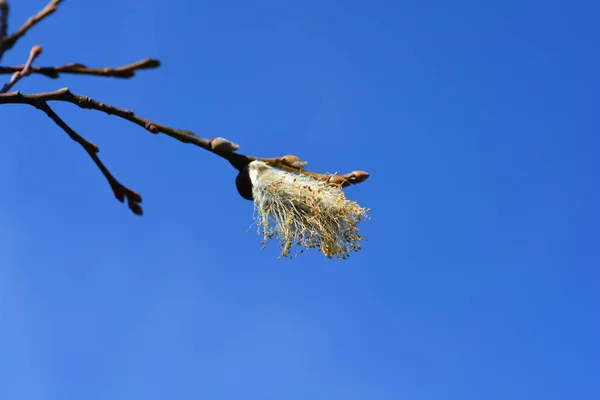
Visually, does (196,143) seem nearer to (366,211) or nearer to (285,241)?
(285,241)

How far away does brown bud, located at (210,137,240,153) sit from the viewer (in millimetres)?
1789

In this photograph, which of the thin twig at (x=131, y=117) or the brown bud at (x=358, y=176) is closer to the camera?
the thin twig at (x=131, y=117)

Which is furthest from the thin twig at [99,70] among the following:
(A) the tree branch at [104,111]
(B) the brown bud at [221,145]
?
(B) the brown bud at [221,145]

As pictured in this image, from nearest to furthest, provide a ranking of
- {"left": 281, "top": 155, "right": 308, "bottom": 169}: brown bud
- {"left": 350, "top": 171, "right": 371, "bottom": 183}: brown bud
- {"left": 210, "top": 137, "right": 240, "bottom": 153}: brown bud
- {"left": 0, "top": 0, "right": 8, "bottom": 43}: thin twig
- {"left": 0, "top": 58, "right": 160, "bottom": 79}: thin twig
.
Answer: {"left": 0, "top": 0, "right": 8, "bottom": 43}: thin twig
{"left": 0, "top": 58, "right": 160, "bottom": 79}: thin twig
{"left": 210, "top": 137, "right": 240, "bottom": 153}: brown bud
{"left": 281, "top": 155, "right": 308, "bottom": 169}: brown bud
{"left": 350, "top": 171, "right": 371, "bottom": 183}: brown bud

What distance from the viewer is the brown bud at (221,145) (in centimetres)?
179

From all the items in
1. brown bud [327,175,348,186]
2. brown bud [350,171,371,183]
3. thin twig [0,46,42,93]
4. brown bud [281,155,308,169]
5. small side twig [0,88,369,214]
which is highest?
brown bud [350,171,371,183]

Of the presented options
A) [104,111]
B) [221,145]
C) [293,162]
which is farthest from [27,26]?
[293,162]

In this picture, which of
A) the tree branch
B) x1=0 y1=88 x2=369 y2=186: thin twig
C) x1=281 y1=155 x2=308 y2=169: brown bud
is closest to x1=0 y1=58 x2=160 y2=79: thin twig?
the tree branch

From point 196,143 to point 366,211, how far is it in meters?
0.83

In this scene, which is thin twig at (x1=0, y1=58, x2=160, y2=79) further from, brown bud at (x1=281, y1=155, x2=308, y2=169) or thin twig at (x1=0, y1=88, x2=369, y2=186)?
brown bud at (x1=281, y1=155, x2=308, y2=169)

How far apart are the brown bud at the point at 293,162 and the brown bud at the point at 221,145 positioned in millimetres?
247

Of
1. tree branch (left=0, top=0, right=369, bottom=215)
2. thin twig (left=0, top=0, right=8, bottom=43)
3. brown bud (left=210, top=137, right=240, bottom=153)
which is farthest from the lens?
brown bud (left=210, top=137, right=240, bottom=153)

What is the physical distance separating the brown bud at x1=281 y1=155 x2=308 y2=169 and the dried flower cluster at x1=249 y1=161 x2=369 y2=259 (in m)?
0.10

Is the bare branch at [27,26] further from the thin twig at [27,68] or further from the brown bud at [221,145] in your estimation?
the brown bud at [221,145]
